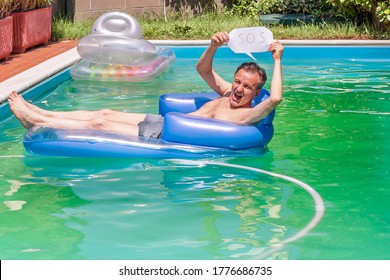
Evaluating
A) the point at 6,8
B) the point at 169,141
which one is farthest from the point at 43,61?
the point at 169,141

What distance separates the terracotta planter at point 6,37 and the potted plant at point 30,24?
0.52 metres

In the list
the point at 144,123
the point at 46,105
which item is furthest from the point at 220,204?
the point at 46,105

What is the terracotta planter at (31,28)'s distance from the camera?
11.2 metres

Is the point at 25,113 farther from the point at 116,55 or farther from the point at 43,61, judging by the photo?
the point at 43,61

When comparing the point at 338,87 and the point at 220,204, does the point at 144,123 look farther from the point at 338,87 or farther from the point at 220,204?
the point at 338,87

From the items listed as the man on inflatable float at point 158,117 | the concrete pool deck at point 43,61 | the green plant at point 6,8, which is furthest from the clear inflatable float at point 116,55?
the man on inflatable float at point 158,117

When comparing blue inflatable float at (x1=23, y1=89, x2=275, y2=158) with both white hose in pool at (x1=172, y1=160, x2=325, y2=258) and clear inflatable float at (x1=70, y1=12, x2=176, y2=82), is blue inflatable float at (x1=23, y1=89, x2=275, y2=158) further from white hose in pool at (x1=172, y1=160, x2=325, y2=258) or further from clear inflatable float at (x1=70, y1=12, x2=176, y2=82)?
clear inflatable float at (x1=70, y1=12, x2=176, y2=82)

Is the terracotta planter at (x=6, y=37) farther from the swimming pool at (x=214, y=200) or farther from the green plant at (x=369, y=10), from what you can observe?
the green plant at (x=369, y=10)

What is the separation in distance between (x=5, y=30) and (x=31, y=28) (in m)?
1.23

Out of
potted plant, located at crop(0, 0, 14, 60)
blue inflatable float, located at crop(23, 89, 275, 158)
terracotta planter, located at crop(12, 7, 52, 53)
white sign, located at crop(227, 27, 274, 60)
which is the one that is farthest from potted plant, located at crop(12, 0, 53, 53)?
white sign, located at crop(227, 27, 274, 60)

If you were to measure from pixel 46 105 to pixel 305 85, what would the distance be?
3.08 metres

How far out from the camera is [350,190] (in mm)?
5562

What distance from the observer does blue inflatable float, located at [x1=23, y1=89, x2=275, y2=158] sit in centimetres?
608

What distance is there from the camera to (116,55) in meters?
9.73
